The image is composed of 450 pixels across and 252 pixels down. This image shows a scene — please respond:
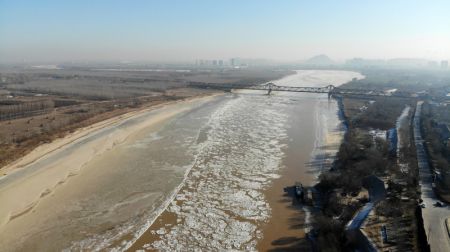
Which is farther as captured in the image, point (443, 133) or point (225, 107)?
point (225, 107)

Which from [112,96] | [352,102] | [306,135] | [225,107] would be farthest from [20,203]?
[352,102]

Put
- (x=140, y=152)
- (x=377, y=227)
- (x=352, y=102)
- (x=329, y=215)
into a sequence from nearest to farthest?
(x=377, y=227) → (x=329, y=215) → (x=140, y=152) → (x=352, y=102)

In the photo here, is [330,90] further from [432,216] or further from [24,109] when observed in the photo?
[432,216]

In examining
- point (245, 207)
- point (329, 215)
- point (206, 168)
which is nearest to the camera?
point (329, 215)

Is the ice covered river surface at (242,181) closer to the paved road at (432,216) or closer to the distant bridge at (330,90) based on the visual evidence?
the paved road at (432,216)

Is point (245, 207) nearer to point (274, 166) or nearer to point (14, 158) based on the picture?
point (274, 166)

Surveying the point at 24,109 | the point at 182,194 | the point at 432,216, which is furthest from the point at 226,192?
the point at 24,109
